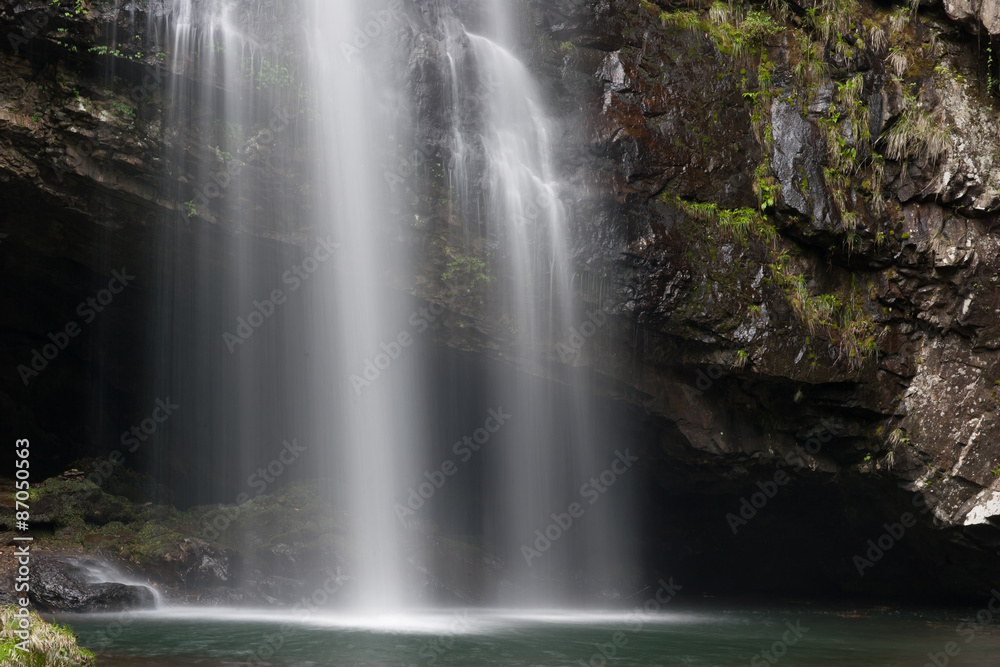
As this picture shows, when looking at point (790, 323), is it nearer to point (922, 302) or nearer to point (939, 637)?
point (922, 302)

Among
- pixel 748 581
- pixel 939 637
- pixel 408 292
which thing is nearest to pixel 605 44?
pixel 408 292

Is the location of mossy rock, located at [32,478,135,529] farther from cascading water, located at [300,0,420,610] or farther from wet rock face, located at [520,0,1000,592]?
wet rock face, located at [520,0,1000,592]

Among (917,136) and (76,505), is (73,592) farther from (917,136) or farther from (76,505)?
(917,136)

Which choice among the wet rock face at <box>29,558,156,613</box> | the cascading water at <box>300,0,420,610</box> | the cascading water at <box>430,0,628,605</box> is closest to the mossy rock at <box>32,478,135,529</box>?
the wet rock face at <box>29,558,156,613</box>

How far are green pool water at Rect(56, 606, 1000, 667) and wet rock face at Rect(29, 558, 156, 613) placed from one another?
22.2 inches

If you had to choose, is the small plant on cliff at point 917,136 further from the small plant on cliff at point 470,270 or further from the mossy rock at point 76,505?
the mossy rock at point 76,505

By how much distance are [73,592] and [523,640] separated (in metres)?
6.57

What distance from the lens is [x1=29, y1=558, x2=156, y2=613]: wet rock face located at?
10.7 m

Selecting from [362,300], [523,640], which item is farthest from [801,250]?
[523,640]

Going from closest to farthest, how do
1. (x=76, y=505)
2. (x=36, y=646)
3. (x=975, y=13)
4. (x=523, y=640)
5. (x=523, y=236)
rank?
(x=36, y=646) → (x=523, y=640) → (x=523, y=236) → (x=975, y=13) → (x=76, y=505)

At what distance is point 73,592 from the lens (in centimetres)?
1088

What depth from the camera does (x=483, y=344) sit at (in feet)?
40.5

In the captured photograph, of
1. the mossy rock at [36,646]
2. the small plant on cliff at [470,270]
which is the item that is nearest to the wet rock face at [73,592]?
the mossy rock at [36,646]

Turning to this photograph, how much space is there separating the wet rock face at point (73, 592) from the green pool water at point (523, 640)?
1.85 ft
